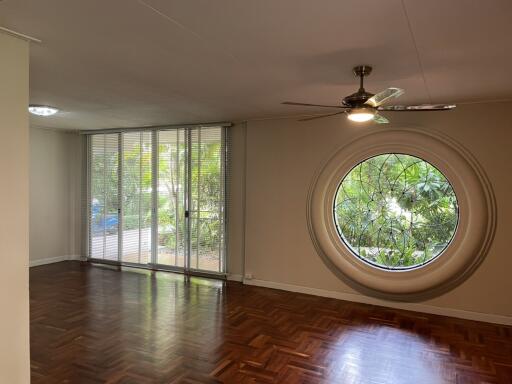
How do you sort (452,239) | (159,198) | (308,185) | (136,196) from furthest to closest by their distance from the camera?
1. (136,196)
2. (159,198)
3. (308,185)
4. (452,239)

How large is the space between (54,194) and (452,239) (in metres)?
6.14

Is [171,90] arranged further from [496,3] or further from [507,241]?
[507,241]

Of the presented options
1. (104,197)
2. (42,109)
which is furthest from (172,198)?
(42,109)

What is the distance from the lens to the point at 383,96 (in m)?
2.48

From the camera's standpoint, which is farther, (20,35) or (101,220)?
(101,220)

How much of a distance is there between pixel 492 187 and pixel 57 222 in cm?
651

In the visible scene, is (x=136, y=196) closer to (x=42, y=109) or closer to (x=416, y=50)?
(x=42, y=109)

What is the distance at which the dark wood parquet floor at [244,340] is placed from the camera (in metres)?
2.79

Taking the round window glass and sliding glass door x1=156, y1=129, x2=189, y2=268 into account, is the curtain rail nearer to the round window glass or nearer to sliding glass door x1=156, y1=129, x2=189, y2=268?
sliding glass door x1=156, y1=129, x2=189, y2=268

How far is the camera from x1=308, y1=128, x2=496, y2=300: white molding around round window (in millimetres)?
3936

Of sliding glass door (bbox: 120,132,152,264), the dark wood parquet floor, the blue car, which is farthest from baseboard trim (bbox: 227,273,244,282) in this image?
the blue car

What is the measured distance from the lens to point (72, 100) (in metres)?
4.04

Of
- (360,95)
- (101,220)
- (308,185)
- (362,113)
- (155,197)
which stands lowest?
(101,220)

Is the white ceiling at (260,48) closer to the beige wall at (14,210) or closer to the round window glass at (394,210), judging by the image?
the beige wall at (14,210)
